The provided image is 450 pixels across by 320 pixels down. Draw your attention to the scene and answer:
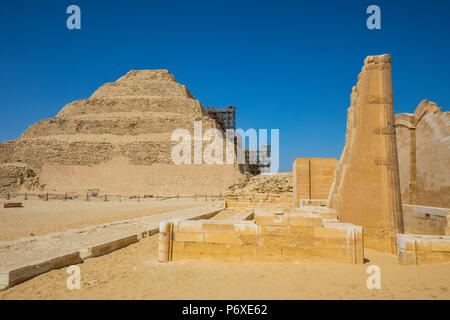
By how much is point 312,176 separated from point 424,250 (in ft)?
21.0

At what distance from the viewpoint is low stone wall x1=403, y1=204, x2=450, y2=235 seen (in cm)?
731

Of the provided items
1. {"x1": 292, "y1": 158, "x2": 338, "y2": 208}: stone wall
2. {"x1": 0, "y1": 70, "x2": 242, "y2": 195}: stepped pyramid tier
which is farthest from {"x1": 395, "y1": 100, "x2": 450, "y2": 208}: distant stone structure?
{"x1": 0, "y1": 70, "x2": 242, "y2": 195}: stepped pyramid tier

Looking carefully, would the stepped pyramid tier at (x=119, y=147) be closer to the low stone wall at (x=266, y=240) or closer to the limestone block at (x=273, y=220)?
the low stone wall at (x=266, y=240)

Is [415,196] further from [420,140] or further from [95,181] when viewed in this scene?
[95,181]

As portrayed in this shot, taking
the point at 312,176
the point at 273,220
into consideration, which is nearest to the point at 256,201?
the point at 312,176

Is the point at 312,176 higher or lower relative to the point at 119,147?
lower

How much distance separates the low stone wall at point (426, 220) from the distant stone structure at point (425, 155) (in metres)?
1.52

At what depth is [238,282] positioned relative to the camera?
3.49 m

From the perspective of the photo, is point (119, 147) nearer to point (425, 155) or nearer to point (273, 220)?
point (425, 155)

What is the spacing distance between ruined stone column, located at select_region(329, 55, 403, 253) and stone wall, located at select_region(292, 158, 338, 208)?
448cm

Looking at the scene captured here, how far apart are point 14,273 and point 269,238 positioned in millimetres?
3209

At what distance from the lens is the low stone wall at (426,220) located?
7.31m

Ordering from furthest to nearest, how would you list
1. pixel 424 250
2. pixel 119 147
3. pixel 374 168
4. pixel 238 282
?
pixel 119 147 < pixel 374 168 < pixel 424 250 < pixel 238 282
